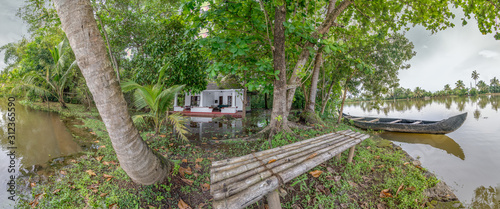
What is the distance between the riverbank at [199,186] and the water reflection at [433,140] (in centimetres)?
432

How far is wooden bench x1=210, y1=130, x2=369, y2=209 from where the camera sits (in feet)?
4.75

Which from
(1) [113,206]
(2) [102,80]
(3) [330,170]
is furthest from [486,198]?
(2) [102,80]

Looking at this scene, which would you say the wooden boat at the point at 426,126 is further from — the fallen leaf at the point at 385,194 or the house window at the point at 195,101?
the house window at the point at 195,101

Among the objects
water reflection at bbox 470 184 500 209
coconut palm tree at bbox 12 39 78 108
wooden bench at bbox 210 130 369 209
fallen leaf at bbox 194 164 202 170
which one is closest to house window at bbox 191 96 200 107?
coconut palm tree at bbox 12 39 78 108

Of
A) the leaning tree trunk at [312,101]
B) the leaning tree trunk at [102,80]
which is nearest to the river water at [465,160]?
the leaning tree trunk at [312,101]

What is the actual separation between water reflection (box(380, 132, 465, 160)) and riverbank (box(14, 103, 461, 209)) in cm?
432

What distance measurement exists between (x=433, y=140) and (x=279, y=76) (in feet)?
25.5

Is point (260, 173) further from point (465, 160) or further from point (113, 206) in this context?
point (465, 160)

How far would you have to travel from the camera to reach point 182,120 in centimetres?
377

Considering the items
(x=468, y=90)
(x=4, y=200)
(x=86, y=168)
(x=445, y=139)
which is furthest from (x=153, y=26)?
(x=468, y=90)

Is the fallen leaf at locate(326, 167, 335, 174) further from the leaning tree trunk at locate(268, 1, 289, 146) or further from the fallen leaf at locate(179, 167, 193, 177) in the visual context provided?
the fallen leaf at locate(179, 167, 193, 177)

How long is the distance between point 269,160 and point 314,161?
0.56m

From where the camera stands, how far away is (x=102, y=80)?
1769 mm

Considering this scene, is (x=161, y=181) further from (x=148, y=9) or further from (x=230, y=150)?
(x=148, y=9)
